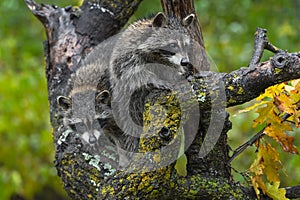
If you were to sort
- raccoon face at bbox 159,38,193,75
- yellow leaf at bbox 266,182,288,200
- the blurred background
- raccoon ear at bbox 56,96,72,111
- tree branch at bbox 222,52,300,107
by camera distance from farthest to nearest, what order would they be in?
the blurred background
raccoon ear at bbox 56,96,72,111
raccoon face at bbox 159,38,193,75
yellow leaf at bbox 266,182,288,200
tree branch at bbox 222,52,300,107

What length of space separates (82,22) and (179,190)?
1255 millimetres

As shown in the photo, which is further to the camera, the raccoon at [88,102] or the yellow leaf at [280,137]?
the raccoon at [88,102]

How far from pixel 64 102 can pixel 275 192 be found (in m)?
1.20

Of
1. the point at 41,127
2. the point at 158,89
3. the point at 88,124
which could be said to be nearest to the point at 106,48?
the point at 88,124

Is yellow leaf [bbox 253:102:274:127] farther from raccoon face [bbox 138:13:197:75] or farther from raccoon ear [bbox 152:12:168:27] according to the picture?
raccoon ear [bbox 152:12:168:27]

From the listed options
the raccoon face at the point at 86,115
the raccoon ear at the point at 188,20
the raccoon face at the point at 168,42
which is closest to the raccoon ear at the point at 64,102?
the raccoon face at the point at 86,115

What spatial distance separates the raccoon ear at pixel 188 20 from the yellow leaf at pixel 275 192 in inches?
36.6

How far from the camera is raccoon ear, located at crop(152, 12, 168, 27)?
3.15 meters

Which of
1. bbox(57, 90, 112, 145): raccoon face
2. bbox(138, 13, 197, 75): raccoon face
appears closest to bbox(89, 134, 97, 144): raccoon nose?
bbox(57, 90, 112, 145): raccoon face

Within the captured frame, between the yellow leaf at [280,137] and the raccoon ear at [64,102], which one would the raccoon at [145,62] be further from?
the yellow leaf at [280,137]

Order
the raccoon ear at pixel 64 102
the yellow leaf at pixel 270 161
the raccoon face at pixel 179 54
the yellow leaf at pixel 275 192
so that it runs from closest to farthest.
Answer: the yellow leaf at pixel 275 192, the yellow leaf at pixel 270 161, the raccoon face at pixel 179 54, the raccoon ear at pixel 64 102

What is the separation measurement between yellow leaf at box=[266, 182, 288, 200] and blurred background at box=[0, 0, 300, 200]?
2613mm

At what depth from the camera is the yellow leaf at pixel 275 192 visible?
8.19 ft

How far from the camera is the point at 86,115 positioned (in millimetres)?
3279
